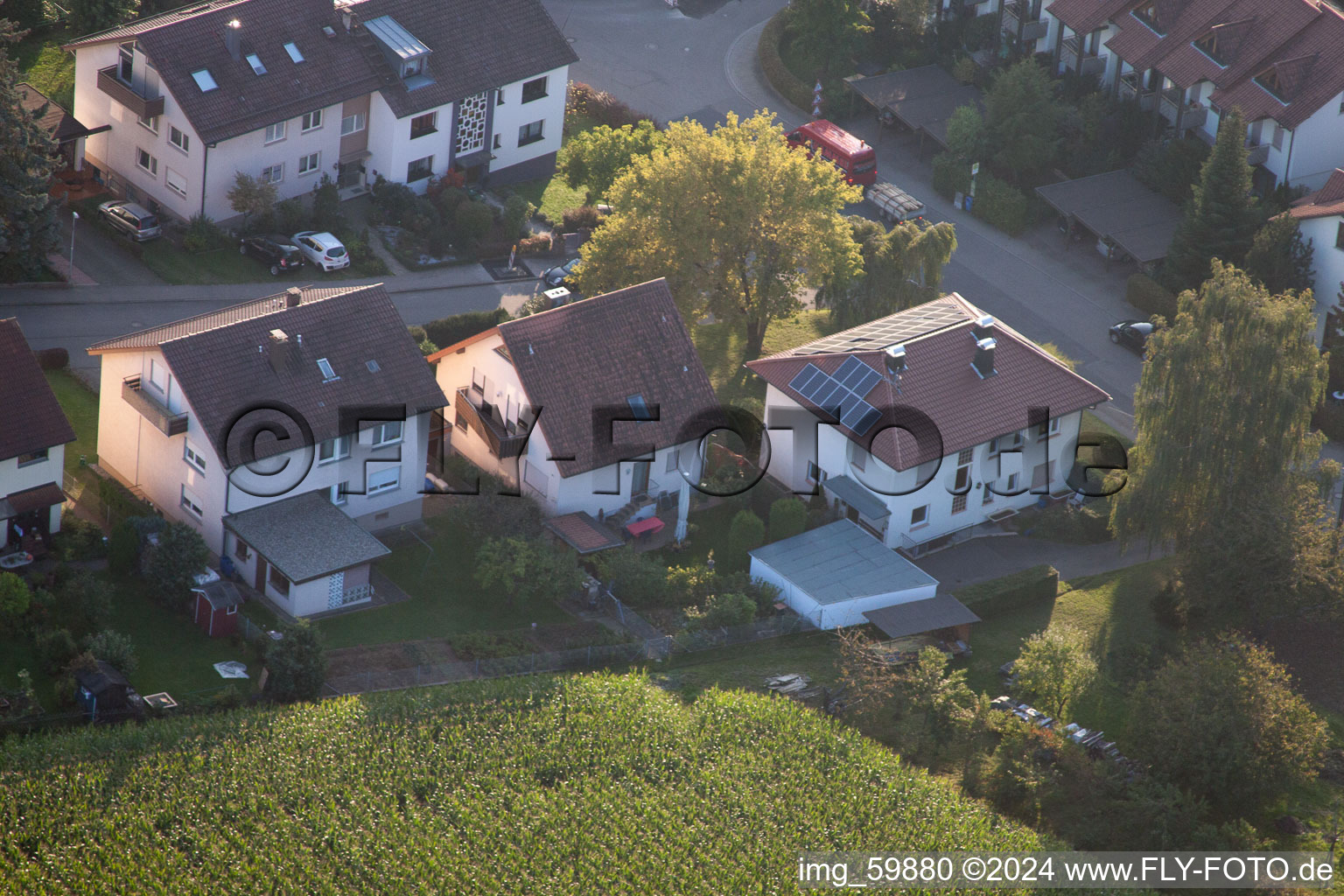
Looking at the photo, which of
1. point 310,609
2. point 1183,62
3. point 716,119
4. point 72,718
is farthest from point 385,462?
point 1183,62

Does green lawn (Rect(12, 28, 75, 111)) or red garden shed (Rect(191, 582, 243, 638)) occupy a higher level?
green lawn (Rect(12, 28, 75, 111))

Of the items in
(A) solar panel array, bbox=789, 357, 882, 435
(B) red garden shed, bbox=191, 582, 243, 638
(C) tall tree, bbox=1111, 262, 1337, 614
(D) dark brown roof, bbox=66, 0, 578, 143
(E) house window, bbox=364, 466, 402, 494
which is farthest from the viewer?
(D) dark brown roof, bbox=66, 0, 578, 143

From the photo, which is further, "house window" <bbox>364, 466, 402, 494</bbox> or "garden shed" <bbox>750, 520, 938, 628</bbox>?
"house window" <bbox>364, 466, 402, 494</bbox>

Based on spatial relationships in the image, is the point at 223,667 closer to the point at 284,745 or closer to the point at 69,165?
the point at 284,745

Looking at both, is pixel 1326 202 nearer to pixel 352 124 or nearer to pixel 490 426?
pixel 490 426

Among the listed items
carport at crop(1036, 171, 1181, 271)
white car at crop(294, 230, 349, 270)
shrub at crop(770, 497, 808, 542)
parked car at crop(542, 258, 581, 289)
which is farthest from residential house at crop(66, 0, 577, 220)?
shrub at crop(770, 497, 808, 542)

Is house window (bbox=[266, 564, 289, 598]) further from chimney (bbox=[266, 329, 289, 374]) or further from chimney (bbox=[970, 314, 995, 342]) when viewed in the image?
chimney (bbox=[970, 314, 995, 342])

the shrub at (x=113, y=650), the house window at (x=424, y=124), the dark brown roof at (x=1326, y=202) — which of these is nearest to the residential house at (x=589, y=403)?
the shrub at (x=113, y=650)
